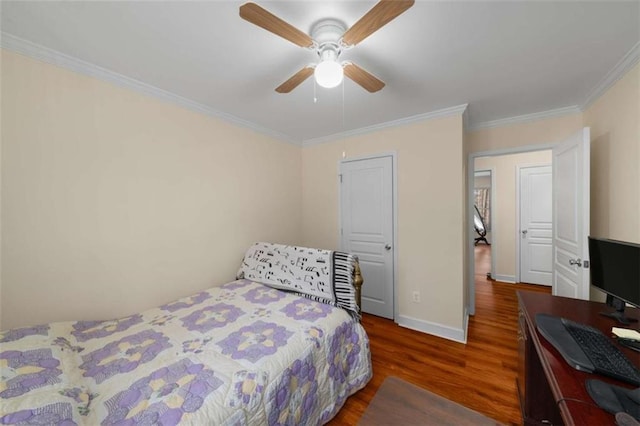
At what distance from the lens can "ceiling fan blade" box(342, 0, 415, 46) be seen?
3.06 feet

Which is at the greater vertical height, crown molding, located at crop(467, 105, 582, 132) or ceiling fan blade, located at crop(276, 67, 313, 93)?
crown molding, located at crop(467, 105, 582, 132)

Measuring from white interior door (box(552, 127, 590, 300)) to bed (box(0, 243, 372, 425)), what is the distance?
70.7 inches

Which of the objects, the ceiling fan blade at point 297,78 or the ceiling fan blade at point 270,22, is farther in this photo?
the ceiling fan blade at point 297,78

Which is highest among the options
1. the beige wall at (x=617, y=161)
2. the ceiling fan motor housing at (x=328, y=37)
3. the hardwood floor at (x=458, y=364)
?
the ceiling fan motor housing at (x=328, y=37)

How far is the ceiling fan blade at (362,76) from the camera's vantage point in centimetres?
141

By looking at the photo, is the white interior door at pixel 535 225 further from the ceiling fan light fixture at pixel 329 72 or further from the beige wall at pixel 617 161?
the ceiling fan light fixture at pixel 329 72

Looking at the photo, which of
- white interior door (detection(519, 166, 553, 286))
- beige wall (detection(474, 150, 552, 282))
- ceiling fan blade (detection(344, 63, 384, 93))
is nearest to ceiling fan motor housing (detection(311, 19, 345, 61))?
ceiling fan blade (detection(344, 63, 384, 93))

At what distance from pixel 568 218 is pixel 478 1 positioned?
204 centimetres

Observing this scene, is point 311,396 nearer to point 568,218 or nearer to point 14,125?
point 14,125

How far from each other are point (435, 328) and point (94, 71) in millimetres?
3723

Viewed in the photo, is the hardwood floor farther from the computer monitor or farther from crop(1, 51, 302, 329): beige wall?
crop(1, 51, 302, 329): beige wall

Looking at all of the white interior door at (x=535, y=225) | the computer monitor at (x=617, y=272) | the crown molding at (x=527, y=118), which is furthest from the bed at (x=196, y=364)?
the white interior door at (x=535, y=225)

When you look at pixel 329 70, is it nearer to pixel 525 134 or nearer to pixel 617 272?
pixel 617 272

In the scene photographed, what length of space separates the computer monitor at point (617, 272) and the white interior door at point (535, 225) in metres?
3.18
